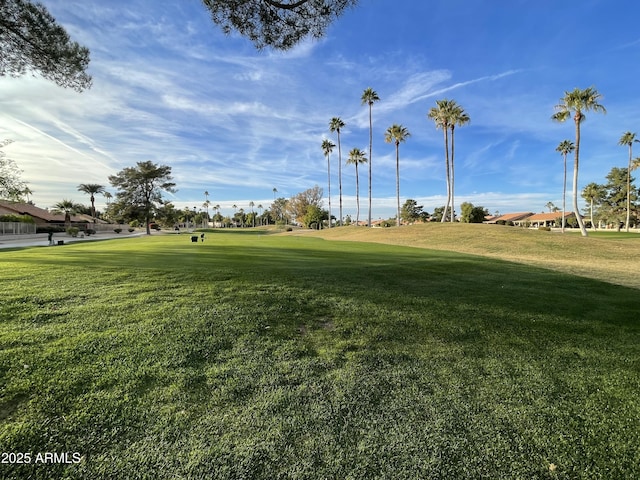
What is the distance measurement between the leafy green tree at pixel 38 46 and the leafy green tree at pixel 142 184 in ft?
200

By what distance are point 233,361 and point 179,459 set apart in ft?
5.13

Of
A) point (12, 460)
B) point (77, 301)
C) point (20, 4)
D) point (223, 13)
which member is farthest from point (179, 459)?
point (20, 4)

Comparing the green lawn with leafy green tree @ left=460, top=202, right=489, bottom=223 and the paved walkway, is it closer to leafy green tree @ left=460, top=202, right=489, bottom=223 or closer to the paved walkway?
the paved walkway

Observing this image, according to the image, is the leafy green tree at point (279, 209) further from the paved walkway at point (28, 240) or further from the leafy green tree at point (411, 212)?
the paved walkway at point (28, 240)

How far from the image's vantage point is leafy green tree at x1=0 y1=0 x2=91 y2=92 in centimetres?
724

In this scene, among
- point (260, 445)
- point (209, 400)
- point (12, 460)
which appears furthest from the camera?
point (209, 400)

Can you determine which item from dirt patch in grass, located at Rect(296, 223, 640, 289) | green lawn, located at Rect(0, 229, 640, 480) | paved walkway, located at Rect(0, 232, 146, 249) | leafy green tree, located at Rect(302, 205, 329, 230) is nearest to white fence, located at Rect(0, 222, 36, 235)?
paved walkway, located at Rect(0, 232, 146, 249)

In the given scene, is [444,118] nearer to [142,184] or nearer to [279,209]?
[142,184]

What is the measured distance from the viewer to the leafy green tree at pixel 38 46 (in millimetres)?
7238

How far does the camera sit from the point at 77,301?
228 inches

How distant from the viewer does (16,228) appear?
38625mm

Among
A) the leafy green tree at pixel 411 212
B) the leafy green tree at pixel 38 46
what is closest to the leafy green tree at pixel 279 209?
the leafy green tree at pixel 411 212

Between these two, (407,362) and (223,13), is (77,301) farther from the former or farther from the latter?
(223,13)

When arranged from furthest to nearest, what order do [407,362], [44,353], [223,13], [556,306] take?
[223,13]
[556,306]
[407,362]
[44,353]
